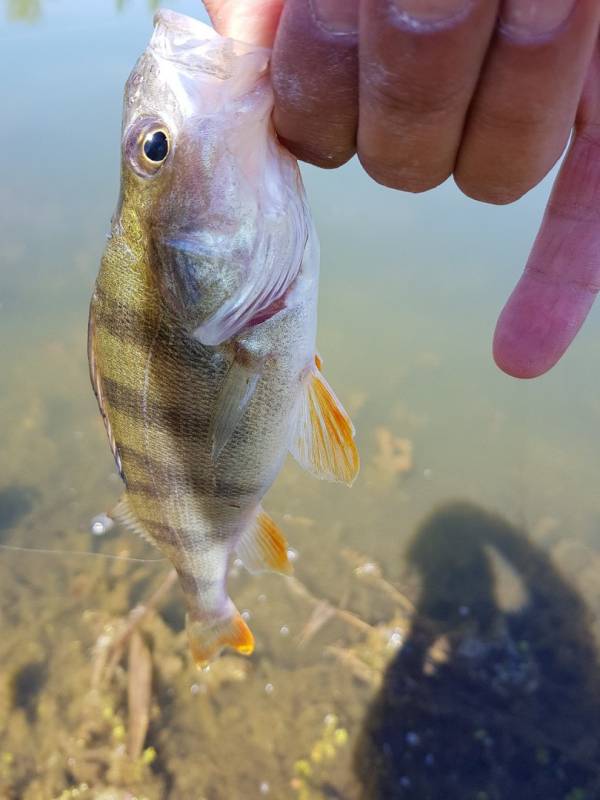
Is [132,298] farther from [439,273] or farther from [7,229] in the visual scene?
[7,229]

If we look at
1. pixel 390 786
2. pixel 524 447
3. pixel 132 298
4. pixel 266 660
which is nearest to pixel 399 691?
pixel 390 786

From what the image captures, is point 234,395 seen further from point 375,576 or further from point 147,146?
point 375,576

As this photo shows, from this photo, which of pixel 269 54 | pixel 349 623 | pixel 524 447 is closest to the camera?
pixel 269 54

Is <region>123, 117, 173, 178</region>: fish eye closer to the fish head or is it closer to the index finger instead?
the fish head

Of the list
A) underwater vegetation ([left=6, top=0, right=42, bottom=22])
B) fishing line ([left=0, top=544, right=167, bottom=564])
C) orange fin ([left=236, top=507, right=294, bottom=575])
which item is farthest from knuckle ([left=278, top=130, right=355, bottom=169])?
underwater vegetation ([left=6, top=0, right=42, bottom=22])

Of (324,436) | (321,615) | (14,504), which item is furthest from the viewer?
(14,504)

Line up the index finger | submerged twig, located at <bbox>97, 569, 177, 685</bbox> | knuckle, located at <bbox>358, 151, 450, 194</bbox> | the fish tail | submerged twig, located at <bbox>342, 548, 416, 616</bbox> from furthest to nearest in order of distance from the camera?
submerged twig, located at <bbox>342, 548, 416, 616</bbox>
submerged twig, located at <bbox>97, 569, 177, 685</bbox>
the fish tail
the index finger
knuckle, located at <bbox>358, 151, 450, 194</bbox>

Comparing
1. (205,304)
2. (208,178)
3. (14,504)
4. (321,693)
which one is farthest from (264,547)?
(14,504)

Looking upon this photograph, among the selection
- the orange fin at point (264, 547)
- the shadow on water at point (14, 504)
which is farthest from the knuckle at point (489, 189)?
the shadow on water at point (14, 504)
